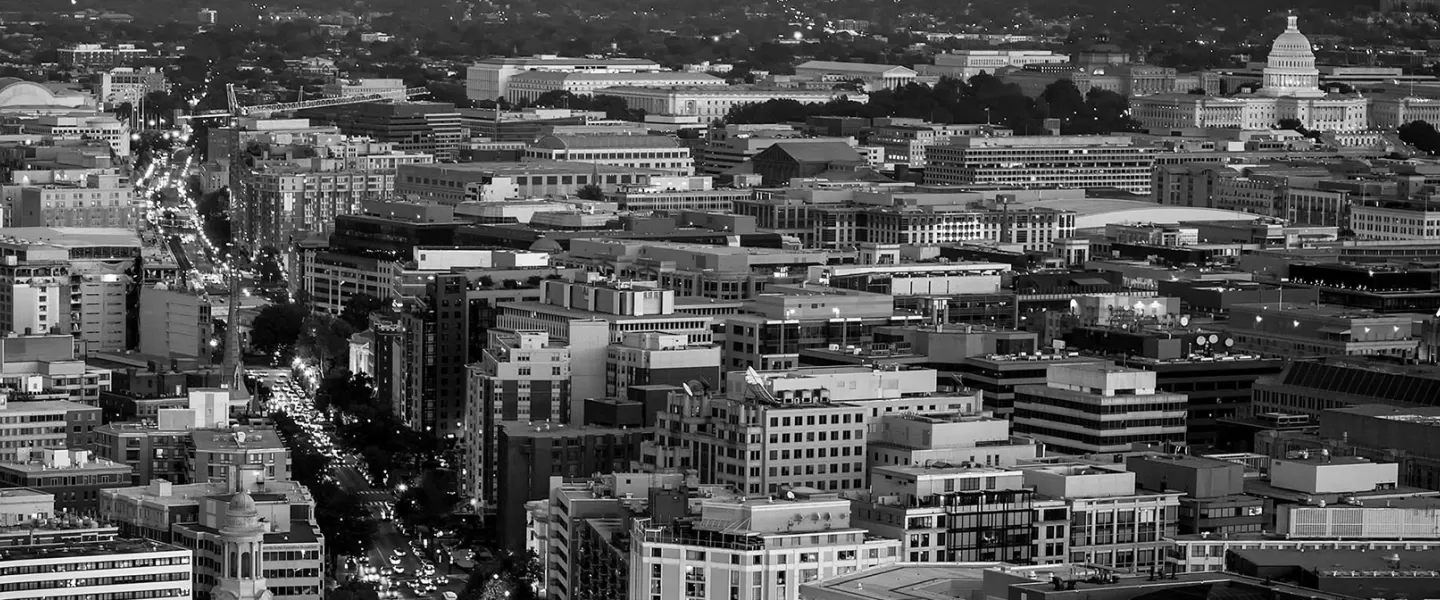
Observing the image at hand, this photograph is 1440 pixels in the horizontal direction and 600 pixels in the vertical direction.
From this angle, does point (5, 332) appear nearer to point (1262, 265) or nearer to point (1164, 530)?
point (1262, 265)

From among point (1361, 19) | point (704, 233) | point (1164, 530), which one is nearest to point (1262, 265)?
point (704, 233)

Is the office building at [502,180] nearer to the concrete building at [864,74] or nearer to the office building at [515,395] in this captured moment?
the office building at [515,395]

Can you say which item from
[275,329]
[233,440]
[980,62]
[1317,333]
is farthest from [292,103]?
[233,440]

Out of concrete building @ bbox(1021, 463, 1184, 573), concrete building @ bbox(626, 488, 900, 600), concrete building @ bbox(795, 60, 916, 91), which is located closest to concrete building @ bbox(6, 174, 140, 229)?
concrete building @ bbox(1021, 463, 1184, 573)

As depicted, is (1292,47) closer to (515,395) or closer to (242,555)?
(515,395)

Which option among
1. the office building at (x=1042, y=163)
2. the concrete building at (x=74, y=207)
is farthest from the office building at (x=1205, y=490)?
the office building at (x=1042, y=163)
